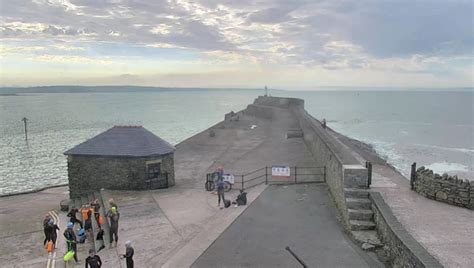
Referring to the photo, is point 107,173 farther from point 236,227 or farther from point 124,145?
point 236,227

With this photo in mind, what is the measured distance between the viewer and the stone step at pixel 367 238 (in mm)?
9922

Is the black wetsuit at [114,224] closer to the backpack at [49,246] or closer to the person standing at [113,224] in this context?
the person standing at [113,224]

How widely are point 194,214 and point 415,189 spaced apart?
735 cm

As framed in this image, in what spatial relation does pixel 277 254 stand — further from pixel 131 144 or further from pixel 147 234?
pixel 131 144

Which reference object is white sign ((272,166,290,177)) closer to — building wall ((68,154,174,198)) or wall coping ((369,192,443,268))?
building wall ((68,154,174,198))

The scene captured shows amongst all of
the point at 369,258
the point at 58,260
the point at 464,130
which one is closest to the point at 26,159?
the point at 58,260

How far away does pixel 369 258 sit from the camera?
944 cm

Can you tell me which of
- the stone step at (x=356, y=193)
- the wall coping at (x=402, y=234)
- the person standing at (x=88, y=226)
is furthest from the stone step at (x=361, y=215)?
the person standing at (x=88, y=226)

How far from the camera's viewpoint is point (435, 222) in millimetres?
9945

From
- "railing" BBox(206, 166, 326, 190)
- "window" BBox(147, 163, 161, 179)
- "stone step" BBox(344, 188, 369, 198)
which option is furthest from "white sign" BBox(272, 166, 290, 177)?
"window" BBox(147, 163, 161, 179)

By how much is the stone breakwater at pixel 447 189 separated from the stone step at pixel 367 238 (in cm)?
248

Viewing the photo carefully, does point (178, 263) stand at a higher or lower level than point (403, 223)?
lower

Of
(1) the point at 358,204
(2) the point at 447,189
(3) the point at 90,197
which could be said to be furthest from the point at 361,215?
(3) the point at 90,197

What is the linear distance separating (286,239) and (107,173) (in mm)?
10305
